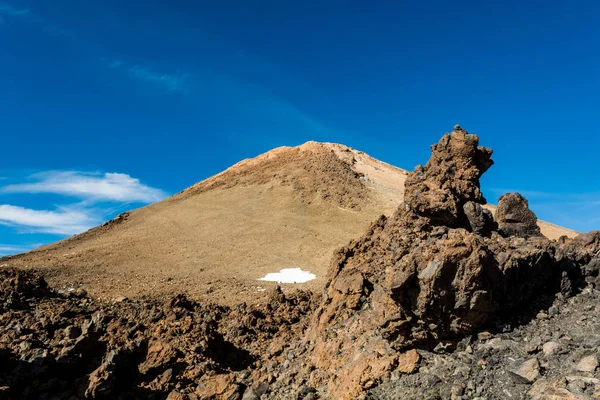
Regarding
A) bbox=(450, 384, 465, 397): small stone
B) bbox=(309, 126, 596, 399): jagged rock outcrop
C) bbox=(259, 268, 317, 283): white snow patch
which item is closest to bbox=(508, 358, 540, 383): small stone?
bbox=(450, 384, 465, 397): small stone

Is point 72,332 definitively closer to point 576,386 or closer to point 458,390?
point 458,390

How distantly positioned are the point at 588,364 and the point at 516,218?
518 centimetres

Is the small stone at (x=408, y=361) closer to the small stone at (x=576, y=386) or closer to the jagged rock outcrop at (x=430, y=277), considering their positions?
the jagged rock outcrop at (x=430, y=277)

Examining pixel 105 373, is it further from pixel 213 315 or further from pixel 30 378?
pixel 213 315

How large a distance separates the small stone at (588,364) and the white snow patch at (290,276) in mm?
19527

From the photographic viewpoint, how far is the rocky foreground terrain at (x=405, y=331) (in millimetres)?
6207

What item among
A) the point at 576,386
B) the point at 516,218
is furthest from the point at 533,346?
the point at 516,218

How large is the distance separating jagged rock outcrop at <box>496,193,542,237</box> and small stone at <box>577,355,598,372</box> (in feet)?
14.8

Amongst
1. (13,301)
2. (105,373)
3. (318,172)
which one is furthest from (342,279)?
(318,172)

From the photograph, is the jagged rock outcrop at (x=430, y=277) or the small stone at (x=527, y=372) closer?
the small stone at (x=527, y=372)

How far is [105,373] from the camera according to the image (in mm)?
8109

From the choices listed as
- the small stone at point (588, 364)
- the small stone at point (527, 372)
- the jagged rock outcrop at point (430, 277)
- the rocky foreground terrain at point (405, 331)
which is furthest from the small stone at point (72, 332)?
the small stone at point (588, 364)

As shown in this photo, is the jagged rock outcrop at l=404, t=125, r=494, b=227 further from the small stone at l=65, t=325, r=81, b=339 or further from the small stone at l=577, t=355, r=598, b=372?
the small stone at l=65, t=325, r=81, b=339

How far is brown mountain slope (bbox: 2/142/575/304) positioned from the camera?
80.3 feet
